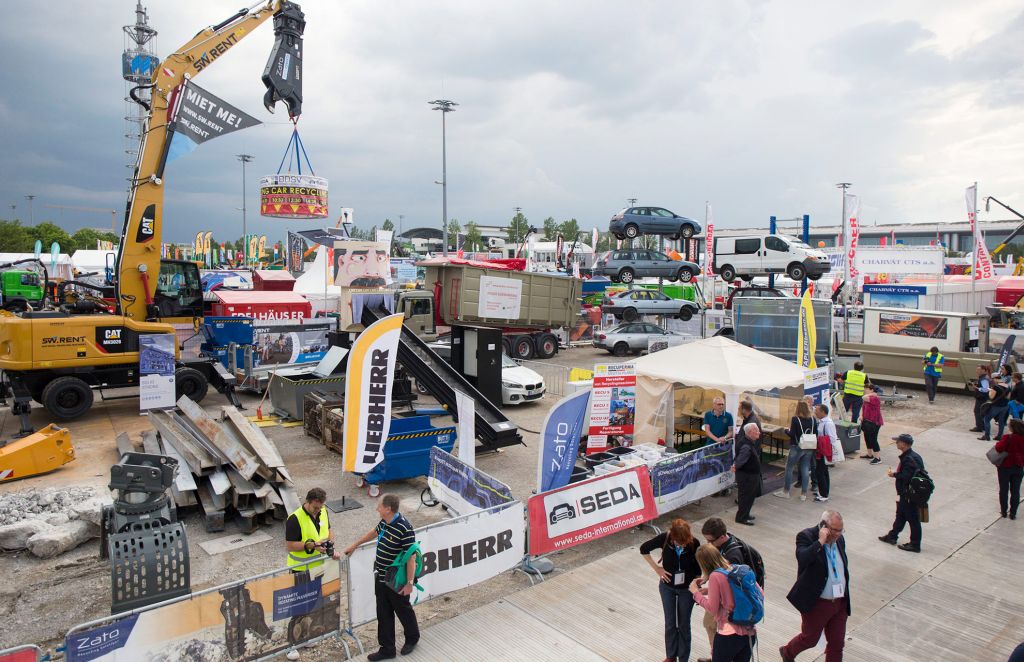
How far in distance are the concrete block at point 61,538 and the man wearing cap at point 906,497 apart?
10588 millimetres

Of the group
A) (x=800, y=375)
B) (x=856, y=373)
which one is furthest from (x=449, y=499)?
(x=856, y=373)

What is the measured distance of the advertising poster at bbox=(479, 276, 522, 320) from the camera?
20.5 meters

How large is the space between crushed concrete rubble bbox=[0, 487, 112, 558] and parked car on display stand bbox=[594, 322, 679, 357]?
19.4 meters

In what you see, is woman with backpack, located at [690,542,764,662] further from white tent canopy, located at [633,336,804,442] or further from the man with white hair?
white tent canopy, located at [633,336,804,442]

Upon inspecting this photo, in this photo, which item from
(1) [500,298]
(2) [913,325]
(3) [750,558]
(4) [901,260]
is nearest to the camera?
(3) [750,558]

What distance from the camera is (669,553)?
5.65 m

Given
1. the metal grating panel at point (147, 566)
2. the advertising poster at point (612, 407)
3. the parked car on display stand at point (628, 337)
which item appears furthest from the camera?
the parked car on display stand at point (628, 337)

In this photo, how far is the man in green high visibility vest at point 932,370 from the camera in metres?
18.6

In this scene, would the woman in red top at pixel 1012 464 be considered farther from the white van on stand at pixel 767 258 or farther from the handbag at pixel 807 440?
the white van on stand at pixel 767 258

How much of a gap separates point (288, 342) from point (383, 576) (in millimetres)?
15219

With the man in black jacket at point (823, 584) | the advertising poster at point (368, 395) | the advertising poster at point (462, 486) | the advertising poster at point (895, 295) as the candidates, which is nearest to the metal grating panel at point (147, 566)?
the advertising poster at point (368, 395)

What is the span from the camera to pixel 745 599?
491cm

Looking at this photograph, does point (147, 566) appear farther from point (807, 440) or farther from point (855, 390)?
A: point (855, 390)

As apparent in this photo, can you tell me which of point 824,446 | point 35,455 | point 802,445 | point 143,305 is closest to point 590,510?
point 802,445
